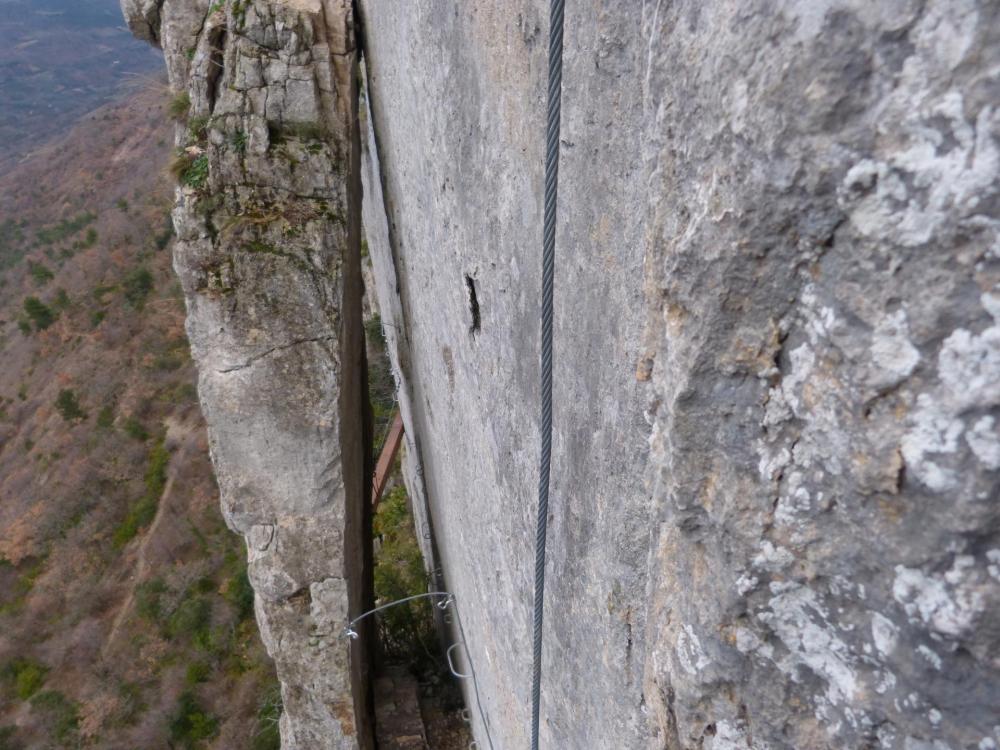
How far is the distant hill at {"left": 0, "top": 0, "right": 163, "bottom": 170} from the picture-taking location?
48875mm

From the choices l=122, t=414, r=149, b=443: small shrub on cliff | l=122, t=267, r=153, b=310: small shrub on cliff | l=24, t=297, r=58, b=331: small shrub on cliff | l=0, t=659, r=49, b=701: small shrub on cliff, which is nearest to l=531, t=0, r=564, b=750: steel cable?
l=0, t=659, r=49, b=701: small shrub on cliff

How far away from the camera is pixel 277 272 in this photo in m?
4.31

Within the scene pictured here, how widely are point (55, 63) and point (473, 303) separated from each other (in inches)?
2780

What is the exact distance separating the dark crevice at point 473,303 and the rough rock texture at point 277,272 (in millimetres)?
2083

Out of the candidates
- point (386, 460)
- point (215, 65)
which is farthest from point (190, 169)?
point (386, 460)

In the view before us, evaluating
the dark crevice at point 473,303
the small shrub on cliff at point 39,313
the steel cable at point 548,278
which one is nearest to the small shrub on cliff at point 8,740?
the small shrub on cliff at point 39,313

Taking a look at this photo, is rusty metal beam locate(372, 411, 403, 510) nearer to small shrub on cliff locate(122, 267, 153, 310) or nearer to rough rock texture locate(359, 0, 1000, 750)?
rough rock texture locate(359, 0, 1000, 750)

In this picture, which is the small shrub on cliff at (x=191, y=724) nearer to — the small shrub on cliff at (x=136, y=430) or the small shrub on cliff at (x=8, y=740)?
the small shrub on cliff at (x=8, y=740)

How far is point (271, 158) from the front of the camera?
4355 millimetres

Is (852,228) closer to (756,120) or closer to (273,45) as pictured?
(756,120)

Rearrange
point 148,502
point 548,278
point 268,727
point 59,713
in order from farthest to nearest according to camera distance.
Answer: point 148,502
point 59,713
point 268,727
point 548,278

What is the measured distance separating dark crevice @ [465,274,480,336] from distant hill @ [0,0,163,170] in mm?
51646

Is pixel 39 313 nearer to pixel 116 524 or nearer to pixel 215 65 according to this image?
pixel 116 524

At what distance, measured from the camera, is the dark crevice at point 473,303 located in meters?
2.46
